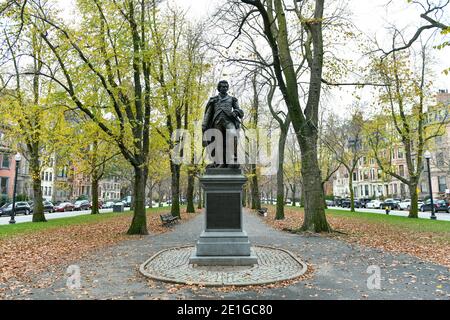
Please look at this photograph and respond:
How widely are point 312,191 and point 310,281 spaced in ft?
28.7

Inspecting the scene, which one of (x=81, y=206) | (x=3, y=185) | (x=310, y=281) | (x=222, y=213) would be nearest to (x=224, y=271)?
(x=222, y=213)

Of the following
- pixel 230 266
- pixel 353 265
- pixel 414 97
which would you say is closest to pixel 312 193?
pixel 353 265

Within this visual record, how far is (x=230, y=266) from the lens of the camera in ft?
28.8

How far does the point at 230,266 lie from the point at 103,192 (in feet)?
326

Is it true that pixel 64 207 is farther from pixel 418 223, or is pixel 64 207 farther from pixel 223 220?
pixel 223 220

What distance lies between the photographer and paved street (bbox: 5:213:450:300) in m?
6.24

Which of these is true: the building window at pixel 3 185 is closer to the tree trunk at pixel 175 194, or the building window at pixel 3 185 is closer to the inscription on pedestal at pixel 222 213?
the tree trunk at pixel 175 194

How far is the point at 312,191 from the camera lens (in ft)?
51.2

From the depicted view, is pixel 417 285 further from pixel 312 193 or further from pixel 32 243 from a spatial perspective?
pixel 32 243

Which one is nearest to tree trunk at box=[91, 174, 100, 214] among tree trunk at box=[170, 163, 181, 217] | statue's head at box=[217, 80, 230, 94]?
tree trunk at box=[170, 163, 181, 217]

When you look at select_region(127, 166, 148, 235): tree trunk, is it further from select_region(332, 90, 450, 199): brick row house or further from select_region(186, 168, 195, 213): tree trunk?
select_region(332, 90, 450, 199): brick row house

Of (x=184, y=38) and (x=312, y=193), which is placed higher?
(x=184, y=38)

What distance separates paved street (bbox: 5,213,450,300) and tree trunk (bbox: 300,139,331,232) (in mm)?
4326
